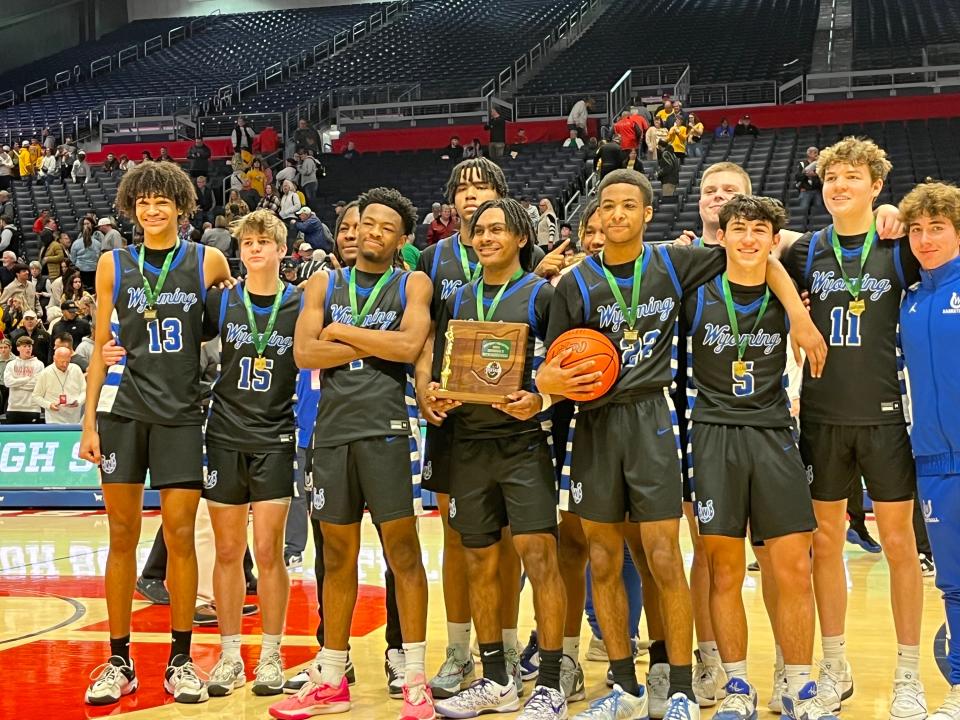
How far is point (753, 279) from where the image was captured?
4551mm

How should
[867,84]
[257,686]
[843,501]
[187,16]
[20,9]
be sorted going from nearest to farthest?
1. [843,501]
2. [257,686]
3. [867,84]
4. [20,9]
5. [187,16]

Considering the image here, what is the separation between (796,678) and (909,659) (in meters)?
0.53

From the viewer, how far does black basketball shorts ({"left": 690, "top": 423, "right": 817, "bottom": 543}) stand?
4410 millimetres

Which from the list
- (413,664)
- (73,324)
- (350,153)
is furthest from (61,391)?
(350,153)

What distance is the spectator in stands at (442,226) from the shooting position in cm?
1702

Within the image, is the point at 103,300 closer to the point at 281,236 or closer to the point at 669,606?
the point at 281,236

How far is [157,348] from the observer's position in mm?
5109

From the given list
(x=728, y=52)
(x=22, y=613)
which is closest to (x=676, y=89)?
(x=728, y=52)

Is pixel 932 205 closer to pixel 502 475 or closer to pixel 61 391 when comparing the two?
pixel 502 475

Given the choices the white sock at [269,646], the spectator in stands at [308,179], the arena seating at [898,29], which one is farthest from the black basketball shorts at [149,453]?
the arena seating at [898,29]

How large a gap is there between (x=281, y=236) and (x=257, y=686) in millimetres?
1951

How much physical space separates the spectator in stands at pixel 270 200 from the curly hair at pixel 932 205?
14.3 m

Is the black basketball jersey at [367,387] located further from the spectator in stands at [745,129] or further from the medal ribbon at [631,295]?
the spectator in stands at [745,129]

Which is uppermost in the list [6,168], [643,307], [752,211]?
[6,168]
